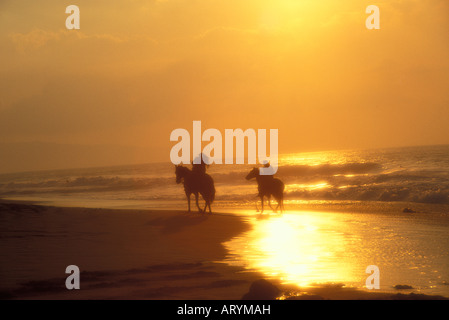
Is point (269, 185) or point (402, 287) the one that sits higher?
point (269, 185)

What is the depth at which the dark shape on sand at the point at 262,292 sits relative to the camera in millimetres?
6129

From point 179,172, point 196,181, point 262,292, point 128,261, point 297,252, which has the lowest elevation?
point 262,292

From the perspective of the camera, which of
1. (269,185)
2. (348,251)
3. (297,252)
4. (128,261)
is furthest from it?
(269,185)

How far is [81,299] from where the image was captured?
6238mm

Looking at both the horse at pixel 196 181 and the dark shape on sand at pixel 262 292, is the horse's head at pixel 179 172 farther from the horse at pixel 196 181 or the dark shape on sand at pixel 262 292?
the dark shape on sand at pixel 262 292

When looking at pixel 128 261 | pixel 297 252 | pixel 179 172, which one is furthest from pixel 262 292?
pixel 179 172

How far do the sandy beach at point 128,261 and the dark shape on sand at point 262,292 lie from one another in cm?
12

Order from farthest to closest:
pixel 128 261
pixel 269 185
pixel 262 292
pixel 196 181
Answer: pixel 269 185 < pixel 196 181 < pixel 128 261 < pixel 262 292

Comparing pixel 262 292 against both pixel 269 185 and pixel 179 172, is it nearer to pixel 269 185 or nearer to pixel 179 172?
pixel 179 172

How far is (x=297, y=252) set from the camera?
397 inches

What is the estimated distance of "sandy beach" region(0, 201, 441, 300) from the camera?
6.62m

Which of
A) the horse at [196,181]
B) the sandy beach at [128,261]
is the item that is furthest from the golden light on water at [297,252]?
the horse at [196,181]

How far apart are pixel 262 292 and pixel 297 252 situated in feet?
13.2
